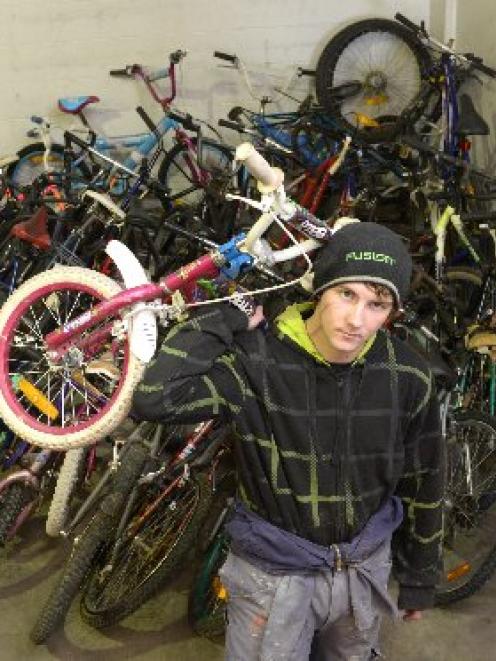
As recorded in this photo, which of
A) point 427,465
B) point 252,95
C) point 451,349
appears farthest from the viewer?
point 252,95

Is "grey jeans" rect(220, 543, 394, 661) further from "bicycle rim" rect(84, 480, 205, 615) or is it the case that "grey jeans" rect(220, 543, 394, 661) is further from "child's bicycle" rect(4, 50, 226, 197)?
"child's bicycle" rect(4, 50, 226, 197)

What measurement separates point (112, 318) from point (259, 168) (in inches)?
31.8

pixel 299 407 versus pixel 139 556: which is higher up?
pixel 299 407

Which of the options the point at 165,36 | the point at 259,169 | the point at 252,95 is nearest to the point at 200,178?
the point at 252,95

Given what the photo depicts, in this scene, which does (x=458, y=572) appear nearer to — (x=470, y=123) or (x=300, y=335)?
(x=300, y=335)

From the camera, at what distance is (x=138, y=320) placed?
181cm

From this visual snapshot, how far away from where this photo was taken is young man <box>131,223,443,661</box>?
1438 mm

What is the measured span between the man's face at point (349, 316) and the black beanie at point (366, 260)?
0.09ft

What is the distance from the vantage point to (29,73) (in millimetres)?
4984

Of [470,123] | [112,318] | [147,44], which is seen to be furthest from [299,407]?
[147,44]

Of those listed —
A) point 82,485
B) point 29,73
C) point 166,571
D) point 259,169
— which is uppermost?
point 29,73

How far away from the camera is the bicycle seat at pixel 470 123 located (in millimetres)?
3520

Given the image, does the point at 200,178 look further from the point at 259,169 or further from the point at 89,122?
the point at 259,169

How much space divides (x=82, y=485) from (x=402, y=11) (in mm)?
3866
